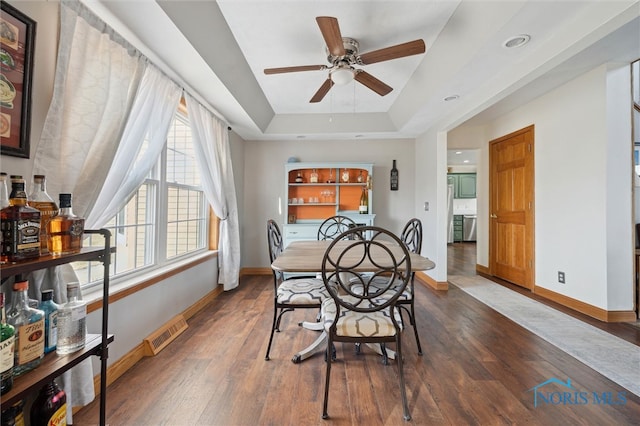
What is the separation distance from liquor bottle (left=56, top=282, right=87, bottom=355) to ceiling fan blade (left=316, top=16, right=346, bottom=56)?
6.03 feet

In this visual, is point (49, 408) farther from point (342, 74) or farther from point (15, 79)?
point (342, 74)

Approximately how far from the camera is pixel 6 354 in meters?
0.87

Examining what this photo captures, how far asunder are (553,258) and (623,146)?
1.37 m

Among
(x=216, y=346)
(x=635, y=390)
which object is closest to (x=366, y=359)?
(x=216, y=346)

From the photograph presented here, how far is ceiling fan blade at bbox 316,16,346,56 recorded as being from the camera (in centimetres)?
159

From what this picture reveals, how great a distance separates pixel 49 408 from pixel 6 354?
1.58 ft

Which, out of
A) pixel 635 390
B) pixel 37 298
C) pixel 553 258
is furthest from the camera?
pixel 553 258

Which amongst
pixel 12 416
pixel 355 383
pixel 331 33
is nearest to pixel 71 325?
pixel 12 416

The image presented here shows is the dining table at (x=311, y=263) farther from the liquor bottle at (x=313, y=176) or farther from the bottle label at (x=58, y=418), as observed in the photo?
the liquor bottle at (x=313, y=176)

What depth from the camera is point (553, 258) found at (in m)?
3.30

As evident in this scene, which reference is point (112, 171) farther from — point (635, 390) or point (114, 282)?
point (635, 390)

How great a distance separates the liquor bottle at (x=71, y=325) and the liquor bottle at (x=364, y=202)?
378 centimetres

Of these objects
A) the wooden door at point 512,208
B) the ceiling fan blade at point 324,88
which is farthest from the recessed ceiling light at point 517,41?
the wooden door at point 512,208

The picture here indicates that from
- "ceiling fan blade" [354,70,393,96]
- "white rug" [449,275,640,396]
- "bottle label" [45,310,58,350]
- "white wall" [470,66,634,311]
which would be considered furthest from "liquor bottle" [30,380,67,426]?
"white wall" [470,66,634,311]
